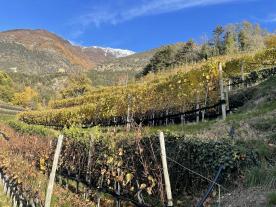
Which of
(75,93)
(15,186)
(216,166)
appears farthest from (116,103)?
(75,93)

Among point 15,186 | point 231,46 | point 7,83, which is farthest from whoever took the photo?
point 7,83

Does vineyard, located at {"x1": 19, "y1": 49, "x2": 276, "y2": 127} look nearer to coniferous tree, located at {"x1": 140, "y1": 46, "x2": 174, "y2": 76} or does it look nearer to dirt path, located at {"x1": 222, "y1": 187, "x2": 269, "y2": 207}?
dirt path, located at {"x1": 222, "y1": 187, "x2": 269, "y2": 207}

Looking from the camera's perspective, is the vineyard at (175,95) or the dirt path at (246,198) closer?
the dirt path at (246,198)

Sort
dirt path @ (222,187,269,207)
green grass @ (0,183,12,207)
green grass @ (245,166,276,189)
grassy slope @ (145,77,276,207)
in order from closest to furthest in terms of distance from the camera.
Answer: dirt path @ (222,187,269,207)
grassy slope @ (145,77,276,207)
green grass @ (245,166,276,189)
green grass @ (0,183,12,207)

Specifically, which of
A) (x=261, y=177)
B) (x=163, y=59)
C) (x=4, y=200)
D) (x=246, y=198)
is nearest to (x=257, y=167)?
(x=261, y=177)

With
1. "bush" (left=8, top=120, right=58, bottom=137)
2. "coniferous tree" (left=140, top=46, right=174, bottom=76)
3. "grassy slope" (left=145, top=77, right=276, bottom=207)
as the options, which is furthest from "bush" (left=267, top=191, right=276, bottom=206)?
"coniferous tree" (left=140, top=46, right=174, bottom=76)

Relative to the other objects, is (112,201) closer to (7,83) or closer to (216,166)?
(216,166)

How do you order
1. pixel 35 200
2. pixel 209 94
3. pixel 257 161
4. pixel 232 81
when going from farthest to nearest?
pixel 232 81 < pixel 209 94 < pixel 35 200 < pixel 257 161

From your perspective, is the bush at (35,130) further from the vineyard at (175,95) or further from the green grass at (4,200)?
the green grass at (4,200)

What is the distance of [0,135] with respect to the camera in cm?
2811

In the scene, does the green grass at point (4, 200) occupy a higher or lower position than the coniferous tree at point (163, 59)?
lower

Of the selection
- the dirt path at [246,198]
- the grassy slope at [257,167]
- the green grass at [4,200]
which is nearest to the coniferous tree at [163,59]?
the grassy slope at [257,167]

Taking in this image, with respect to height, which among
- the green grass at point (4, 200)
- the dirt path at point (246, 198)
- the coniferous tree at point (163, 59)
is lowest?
the green grass at point (4, 200)

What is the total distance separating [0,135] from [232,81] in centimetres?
1601
